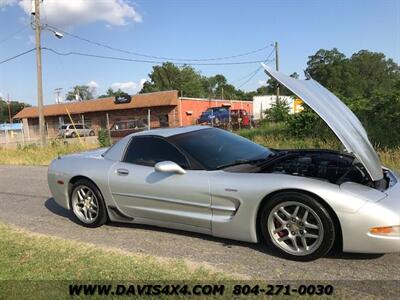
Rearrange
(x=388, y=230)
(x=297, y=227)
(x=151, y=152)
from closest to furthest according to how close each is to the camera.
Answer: (x=388, y=230) → (x=297, y=227) → (x=151, y=152)

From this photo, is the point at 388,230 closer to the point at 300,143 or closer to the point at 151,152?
the point at 151,152

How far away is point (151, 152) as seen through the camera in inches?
211

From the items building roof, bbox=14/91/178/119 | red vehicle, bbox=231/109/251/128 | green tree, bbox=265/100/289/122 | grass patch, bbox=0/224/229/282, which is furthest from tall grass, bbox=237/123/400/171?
building roof, bbox=14/91/178/119

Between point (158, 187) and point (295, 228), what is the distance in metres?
1.61

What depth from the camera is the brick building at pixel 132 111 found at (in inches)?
1660

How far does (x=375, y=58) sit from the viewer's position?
9044 centimetres

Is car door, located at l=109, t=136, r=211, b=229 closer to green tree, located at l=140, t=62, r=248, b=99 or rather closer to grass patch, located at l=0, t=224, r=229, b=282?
grass patch, located at l=0, t=224, r=229, b=282

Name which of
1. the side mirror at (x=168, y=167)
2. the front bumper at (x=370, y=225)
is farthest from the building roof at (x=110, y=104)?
the front bumper at (x=370, y=225)

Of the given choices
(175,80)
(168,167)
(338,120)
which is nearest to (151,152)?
(168,167)

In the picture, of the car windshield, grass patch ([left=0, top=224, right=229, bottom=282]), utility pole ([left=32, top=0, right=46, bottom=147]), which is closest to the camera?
grass patch ([left=0, top=224, right=229, bottom=282])

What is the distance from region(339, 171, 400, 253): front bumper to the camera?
12.3 feet

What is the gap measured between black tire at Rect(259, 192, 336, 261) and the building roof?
1483 inches

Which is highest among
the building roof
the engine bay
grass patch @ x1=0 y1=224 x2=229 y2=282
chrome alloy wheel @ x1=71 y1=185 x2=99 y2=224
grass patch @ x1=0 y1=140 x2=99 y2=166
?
the building roof

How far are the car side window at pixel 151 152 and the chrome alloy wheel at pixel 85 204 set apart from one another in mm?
771
